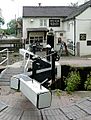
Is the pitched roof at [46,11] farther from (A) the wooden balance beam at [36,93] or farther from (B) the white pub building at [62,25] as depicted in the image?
(A) the wooden balance beam at [36,93]

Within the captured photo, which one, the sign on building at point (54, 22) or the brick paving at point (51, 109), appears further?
the sign on building at point (54, 22)

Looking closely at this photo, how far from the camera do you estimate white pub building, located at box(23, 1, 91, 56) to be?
1404 inches

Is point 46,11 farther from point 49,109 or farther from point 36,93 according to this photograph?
point 36,93

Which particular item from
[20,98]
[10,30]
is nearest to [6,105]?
[20,98]

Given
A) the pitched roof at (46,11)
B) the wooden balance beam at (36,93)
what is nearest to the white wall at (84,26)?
the pitched roof at (46,11)

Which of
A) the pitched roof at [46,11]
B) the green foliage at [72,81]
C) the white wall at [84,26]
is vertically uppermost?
the pitched roof at [46,11]

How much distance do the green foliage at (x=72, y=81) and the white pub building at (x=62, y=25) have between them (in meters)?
23.9

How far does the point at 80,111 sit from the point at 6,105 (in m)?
2.00

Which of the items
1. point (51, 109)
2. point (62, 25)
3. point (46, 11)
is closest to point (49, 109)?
point (51, 109)

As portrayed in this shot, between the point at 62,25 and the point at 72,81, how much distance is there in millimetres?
33329

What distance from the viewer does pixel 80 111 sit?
813 cm

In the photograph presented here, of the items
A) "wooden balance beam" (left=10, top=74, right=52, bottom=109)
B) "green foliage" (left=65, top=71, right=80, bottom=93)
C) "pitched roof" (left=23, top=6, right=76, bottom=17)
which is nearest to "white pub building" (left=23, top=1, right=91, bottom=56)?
"pitched roof" (left=23, top=6, right=76, bottom=17)

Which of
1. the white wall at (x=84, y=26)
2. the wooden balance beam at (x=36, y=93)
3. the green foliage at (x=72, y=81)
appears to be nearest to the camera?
the wooden balance beam at (x=36, y=93)

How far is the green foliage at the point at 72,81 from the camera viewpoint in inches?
423
